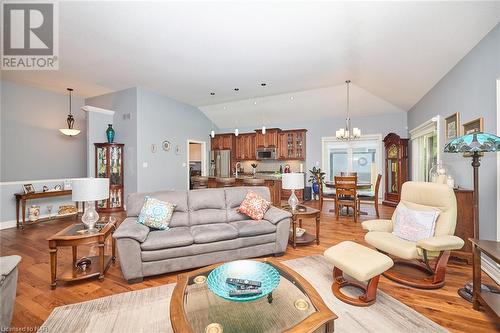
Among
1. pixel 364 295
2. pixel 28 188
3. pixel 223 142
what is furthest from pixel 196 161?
pixel 364 295

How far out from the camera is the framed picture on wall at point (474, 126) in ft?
8.64

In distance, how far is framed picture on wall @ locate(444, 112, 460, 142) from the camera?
3201 millimetres

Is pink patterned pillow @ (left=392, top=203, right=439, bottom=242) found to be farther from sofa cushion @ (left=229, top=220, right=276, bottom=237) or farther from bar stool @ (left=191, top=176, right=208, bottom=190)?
bar stool @ (left=191, top=176, right=208, bottom=190)

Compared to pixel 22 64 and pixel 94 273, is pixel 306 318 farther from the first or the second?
pixel 22 64

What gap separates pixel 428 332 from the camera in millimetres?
1678

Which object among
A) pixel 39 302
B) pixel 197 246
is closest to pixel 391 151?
pixel 197 246

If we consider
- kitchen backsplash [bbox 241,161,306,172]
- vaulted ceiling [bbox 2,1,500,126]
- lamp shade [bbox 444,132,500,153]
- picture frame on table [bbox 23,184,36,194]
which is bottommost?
picture frame on table [bbox 23,184,36,194]

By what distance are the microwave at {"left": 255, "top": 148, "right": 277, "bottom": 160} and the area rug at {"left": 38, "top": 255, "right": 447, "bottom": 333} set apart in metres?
6.05

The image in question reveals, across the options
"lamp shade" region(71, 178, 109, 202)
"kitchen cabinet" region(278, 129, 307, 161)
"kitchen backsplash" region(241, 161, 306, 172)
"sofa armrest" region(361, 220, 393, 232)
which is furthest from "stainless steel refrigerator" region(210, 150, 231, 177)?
"sofa armrest" region(361, 220, 393, 232)

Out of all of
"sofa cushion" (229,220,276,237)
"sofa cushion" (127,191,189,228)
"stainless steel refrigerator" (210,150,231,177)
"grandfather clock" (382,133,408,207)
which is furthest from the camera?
"stainless steel refrigerator" (210,150,231,177)

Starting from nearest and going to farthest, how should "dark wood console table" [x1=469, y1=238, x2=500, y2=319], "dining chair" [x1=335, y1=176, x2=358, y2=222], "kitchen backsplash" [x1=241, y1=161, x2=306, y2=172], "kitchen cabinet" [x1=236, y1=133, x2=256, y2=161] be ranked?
1. "dark wood console table" [x1=469, y1=238, x2=500, y2=319]
2. "dining chair" [x1=335, y1=176, x2=358, y2=222]
3. "kitchen backsplash" [x1=241, y1=161, x2=306, y2=172]
4. "kitchen cabinet" [x1=236, y1=133, x2=256, y2=161]

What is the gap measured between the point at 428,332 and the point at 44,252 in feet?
15.0

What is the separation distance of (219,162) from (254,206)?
5570 millimetres

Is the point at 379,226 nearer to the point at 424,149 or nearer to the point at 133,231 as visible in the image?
the point at 133,231
